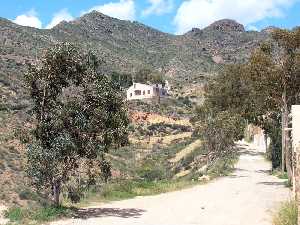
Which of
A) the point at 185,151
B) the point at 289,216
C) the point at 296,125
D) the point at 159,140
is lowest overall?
the point at 289,216

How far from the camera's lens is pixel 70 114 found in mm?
21469

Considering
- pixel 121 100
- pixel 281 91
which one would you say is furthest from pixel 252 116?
pixel 121 100

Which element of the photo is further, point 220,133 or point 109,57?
point 109,57

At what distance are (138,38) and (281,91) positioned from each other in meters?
153

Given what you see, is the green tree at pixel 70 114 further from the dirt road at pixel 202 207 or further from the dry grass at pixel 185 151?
the dry grass at pixel 185 151

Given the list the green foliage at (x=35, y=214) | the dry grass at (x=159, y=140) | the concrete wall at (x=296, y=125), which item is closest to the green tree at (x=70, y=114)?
the green foliage at (x=35, y=214)

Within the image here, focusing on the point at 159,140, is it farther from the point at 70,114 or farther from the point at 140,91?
the point at 70,114

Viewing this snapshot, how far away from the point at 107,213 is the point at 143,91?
4192 inches

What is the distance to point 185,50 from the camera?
18462 centimetres

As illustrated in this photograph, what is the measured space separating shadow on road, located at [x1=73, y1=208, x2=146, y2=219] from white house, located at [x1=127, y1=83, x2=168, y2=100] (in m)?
103

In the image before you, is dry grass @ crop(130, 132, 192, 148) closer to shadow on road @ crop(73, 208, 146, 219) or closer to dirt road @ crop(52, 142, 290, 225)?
dirt road @ crop(52, 142, 290, 225)

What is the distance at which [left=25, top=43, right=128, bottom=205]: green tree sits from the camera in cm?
2111

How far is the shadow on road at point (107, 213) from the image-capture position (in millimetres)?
21527

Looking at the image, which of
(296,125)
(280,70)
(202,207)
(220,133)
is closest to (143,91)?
(220,133)
